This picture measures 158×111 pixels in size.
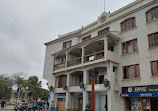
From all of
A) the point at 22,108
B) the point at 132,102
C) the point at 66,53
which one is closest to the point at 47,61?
the point at 66,53

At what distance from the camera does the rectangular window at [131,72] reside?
17203 millimetres

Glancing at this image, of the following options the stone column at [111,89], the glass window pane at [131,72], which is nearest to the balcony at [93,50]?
the stone column at [111,89]

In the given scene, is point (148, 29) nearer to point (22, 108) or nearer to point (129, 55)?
point (129, 55)

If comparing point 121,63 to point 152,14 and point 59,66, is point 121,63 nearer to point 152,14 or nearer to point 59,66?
point 152,14

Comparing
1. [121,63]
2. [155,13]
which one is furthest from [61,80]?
[155,13]

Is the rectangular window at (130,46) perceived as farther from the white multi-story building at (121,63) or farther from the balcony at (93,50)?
the balcony at (93,50)

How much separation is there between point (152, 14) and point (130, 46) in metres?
4.21

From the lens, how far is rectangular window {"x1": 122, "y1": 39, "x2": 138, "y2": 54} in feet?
59.6

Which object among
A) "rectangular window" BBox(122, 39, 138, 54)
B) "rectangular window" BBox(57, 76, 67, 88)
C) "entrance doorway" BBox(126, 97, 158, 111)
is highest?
"rectangular window" BBox(122, 39, 138, 54)

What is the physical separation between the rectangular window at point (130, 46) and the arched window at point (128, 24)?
6.18ft

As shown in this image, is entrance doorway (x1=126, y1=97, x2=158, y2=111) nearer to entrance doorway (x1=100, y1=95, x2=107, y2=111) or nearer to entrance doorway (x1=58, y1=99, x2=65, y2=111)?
entrance doorway (x1=100, y1=95, x2=107, y2=111)

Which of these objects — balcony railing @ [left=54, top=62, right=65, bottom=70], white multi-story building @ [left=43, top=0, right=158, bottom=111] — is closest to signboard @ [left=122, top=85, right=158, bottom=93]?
white multi-story building @ [left=43, top=0, right=158, bottom=111]

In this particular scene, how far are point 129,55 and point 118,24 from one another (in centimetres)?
467

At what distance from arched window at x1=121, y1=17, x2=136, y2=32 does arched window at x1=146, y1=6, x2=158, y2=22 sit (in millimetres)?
1752
